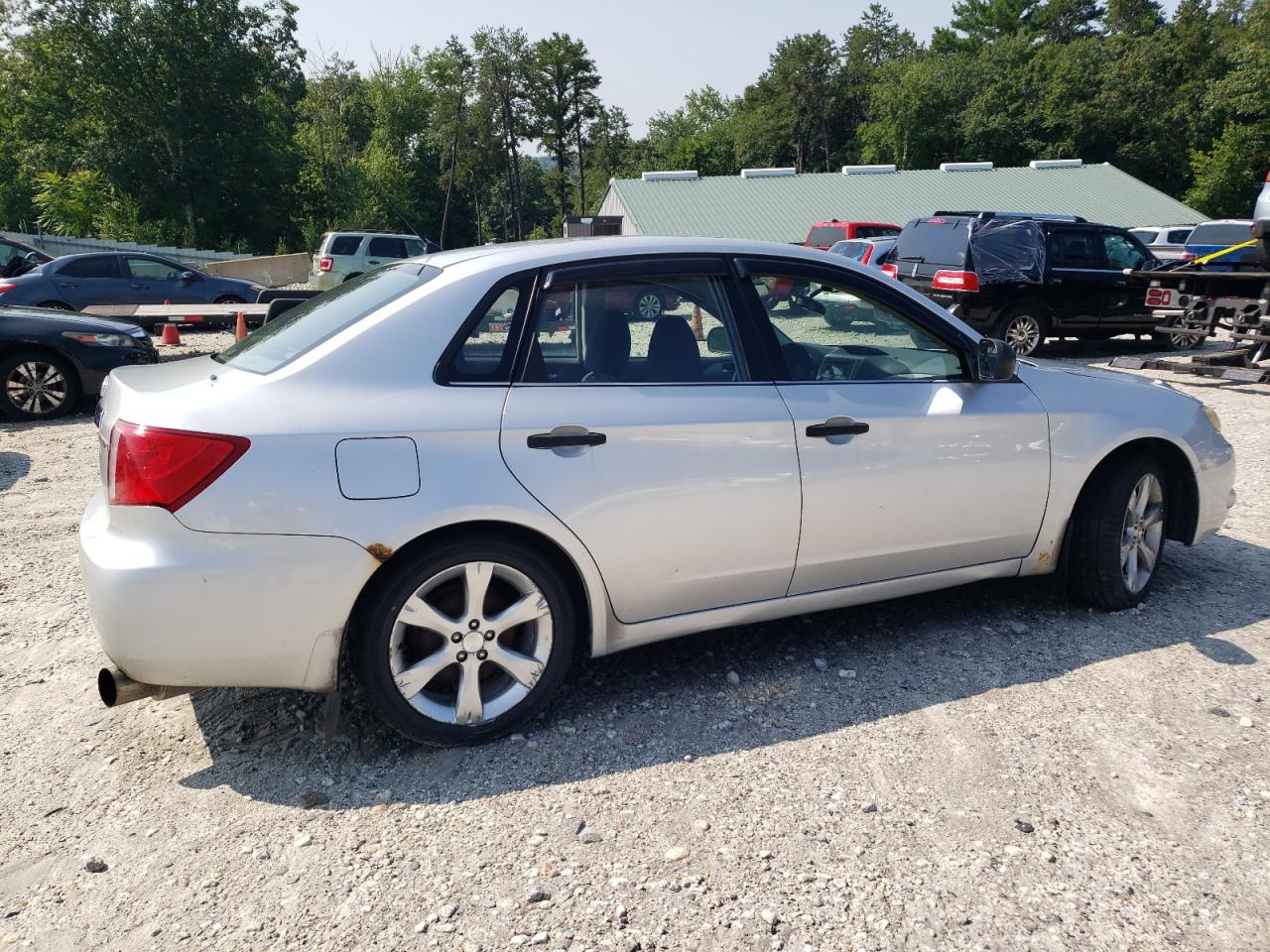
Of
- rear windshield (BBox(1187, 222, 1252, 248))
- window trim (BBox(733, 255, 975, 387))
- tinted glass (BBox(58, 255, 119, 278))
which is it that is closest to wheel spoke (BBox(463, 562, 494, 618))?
window trim (BBox(733, 255, 975, 387))

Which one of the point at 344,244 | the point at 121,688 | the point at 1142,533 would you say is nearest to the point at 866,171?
the point at 344,244

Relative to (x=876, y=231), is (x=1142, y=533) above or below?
below

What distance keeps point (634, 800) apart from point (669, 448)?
1.16 metres

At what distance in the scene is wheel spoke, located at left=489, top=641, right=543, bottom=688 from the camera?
3168mm

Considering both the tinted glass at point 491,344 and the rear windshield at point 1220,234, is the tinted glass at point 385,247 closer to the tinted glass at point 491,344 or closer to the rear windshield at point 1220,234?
the rear windshield at point 1220,234

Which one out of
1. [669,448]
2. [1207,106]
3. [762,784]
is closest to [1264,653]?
[762,784]

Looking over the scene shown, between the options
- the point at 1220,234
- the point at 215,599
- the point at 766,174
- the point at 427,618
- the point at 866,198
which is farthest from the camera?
the point at 766,174

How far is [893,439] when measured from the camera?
369cm

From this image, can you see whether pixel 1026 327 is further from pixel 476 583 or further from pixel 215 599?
pixel 215 599

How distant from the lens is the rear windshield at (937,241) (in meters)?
13.4

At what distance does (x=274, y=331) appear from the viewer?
3656 millimetres

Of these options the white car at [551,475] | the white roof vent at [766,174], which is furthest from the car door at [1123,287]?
the white roof vent at [766,174]

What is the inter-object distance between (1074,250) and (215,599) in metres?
14.0

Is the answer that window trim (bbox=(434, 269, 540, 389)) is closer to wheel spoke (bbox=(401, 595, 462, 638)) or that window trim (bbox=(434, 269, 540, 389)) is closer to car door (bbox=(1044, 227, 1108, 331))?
wheel spoke (bbox=(401, 595, 462, 638))
